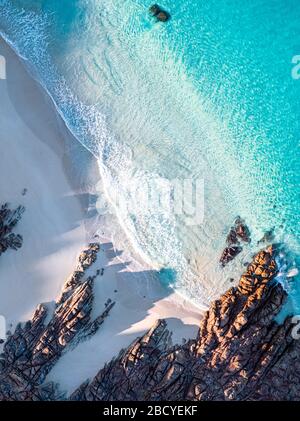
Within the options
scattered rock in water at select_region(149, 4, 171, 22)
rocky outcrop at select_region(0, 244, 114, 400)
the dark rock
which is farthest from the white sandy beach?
scattered rock in water at select_region(149, 4, 171, 22)

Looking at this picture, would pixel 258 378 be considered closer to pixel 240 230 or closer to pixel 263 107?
pixel 240 230

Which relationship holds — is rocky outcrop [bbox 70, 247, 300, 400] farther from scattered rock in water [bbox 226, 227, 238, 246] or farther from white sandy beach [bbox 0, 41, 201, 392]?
scattered rock in water [bbox 226, 227, 238, 246]

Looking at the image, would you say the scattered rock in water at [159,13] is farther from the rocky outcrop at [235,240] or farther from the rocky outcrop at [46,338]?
the rocky outcrop at [46,338]

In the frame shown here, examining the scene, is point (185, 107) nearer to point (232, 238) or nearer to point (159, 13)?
point (159, 13)

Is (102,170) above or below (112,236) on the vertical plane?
above

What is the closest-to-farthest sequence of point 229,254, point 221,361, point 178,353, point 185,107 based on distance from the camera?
point 221,361 < point 178,353 < point 229,254 < point 185,107

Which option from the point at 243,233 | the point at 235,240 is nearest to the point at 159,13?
the point at 243,233

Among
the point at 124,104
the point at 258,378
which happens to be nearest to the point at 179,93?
the point at 124,104
